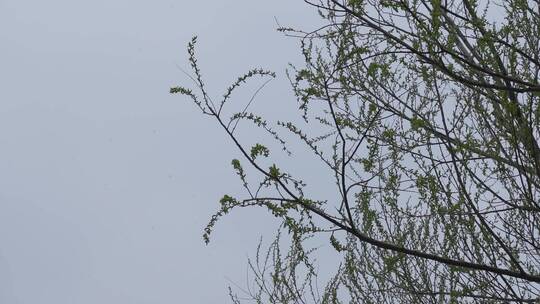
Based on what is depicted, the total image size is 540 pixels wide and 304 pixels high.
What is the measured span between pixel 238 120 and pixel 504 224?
2.26 meters

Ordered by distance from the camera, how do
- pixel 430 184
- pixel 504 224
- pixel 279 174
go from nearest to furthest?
pixel 279 174, pixel 430 184, pixel 504 224

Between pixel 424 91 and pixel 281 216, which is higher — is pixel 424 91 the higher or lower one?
the higher one

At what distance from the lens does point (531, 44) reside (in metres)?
4.34

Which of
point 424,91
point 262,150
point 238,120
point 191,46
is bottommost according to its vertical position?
point 262,150

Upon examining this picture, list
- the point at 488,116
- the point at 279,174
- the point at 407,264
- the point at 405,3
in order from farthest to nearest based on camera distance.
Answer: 1. the point at 407,264
2. the point at 488,116
3. the point at 405,3
4. the point at 279,174

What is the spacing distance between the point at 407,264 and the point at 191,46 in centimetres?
278

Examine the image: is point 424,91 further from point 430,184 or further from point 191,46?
point 191,46

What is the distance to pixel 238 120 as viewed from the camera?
3271 mm

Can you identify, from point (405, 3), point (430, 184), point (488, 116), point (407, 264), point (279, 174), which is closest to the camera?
point (279, 174)

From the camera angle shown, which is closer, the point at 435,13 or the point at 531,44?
the point at 435,13

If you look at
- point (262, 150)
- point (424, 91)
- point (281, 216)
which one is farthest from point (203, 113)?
point (424, 91)

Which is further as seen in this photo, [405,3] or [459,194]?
[459,194]

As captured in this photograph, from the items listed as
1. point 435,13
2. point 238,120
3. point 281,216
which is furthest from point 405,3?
point 281,216

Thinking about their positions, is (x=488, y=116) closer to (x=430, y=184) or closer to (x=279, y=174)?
(x=430, y=184)
